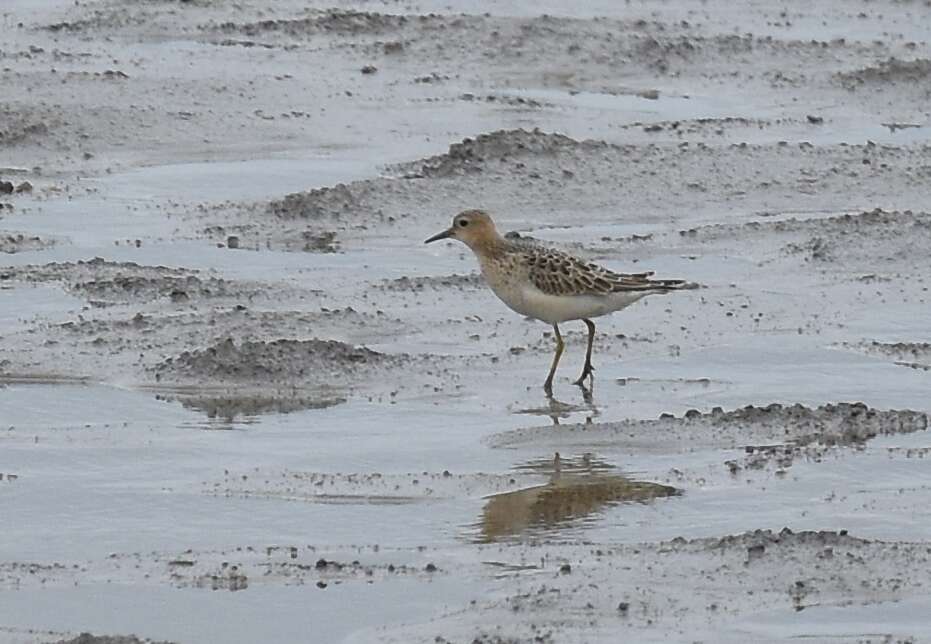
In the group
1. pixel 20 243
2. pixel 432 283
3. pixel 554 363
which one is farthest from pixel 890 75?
pixel 554 363

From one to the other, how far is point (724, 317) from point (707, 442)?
241 centimetres

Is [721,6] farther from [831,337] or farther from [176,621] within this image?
[176,621]

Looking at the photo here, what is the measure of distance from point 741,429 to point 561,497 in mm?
1137

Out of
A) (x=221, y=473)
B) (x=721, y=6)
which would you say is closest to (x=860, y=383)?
(x=221, y=473)

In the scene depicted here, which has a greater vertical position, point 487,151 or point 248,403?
point 487,151

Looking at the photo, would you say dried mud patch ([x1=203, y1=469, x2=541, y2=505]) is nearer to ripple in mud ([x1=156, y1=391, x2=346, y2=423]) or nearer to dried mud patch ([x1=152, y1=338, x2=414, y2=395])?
ripple in mud ([x1=156, y1=391, x2=346, y2=423])

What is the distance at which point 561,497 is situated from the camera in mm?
9047

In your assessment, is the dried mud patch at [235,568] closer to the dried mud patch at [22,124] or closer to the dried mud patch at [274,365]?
the dried mud patch at [274,365]

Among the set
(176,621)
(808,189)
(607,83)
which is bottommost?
(176,621)

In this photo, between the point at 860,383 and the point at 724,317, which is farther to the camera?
the point at 724,317

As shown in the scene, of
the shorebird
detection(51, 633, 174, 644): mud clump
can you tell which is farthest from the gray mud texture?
the shorebird

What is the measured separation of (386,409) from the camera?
10258 mm

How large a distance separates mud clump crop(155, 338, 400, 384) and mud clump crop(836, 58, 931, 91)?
8669mm

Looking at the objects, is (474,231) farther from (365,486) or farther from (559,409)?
(365,486)
